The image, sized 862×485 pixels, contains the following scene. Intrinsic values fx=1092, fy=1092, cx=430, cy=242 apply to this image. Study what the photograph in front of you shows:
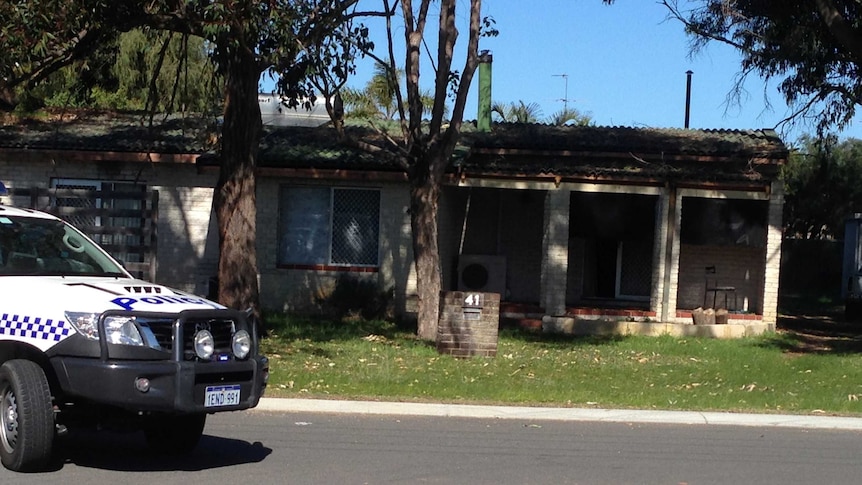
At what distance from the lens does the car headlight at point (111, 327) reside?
24.3 ft

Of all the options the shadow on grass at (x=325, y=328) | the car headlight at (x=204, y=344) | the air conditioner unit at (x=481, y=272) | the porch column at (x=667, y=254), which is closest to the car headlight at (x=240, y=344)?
the car headlight at (x=204, y=344)

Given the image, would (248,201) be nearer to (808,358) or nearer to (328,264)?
(328,264)

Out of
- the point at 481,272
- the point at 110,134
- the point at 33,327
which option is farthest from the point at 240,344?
the point at 110,134

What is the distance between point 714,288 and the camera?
22609mm

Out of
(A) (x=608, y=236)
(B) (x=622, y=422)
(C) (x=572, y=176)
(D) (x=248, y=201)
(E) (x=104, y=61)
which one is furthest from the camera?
(A) (x=608, y=236)

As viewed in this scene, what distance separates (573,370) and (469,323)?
169 centimetres

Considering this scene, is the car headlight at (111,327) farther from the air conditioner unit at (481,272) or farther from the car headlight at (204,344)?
the air conditioner unit at (481,272)

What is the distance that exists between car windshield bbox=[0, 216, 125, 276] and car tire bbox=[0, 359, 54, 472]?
0.95 metres

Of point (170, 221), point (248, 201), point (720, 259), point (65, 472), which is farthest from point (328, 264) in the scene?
point (65, 472)

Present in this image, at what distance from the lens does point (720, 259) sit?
75.5 ft

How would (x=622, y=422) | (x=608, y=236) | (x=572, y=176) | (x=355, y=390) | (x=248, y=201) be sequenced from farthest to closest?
(x=608, y=236)
(x=572, y=176)
(x=248, y=201)
(x=355, y=390)
(x=622, y=422)

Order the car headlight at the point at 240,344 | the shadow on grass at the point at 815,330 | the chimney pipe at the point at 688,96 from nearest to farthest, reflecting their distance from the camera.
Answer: the car headlight at the point at 240,344 < the shadow on grass at the point at 815,330 < the chimney pipe at the point at 688,96

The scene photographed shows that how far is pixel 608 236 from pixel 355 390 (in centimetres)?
1049

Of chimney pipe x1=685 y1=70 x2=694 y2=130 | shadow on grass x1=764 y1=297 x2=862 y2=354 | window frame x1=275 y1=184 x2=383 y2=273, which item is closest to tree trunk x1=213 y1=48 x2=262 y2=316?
window frame x1=275 y1=184 x2=383 y2=273
